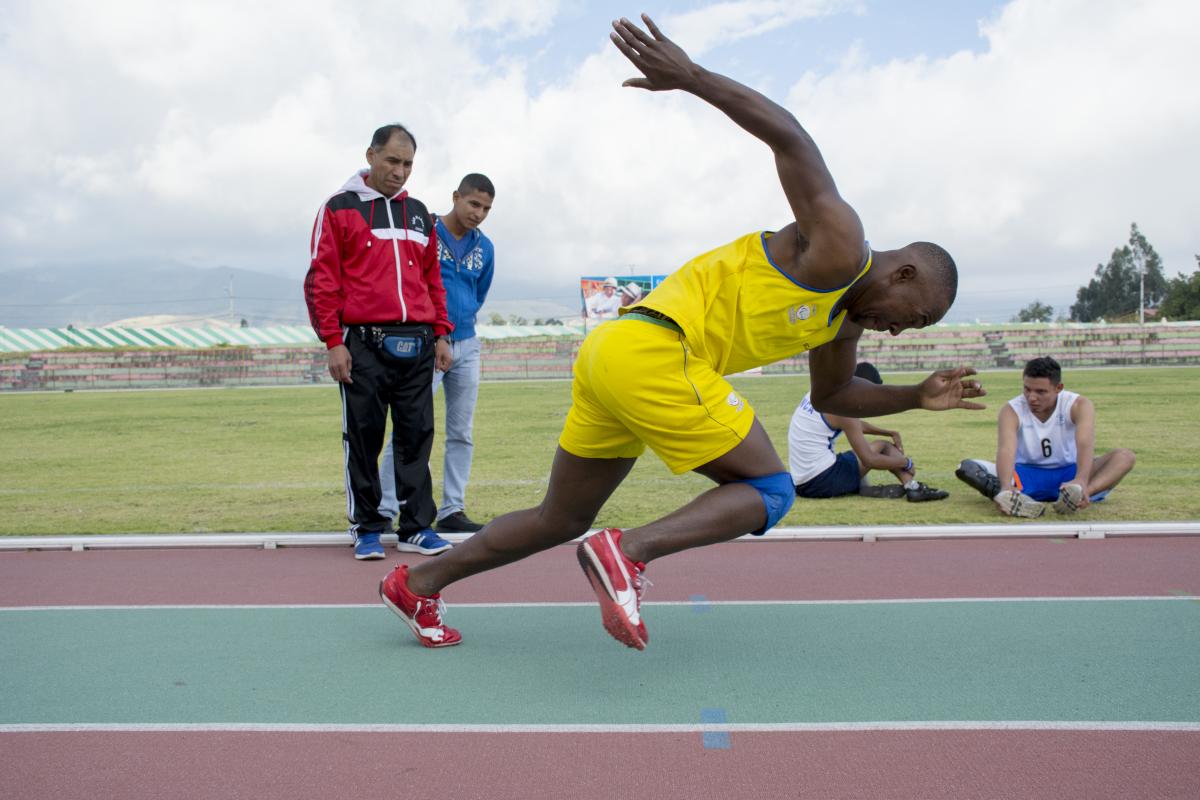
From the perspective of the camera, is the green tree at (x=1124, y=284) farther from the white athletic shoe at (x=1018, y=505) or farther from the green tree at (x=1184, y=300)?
the white athletic shoe at (x=1018, y=505)

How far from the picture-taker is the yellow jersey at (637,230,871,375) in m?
3.23

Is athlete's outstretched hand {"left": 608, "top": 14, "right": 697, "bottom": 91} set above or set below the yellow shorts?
above

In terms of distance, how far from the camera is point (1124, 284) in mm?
112125

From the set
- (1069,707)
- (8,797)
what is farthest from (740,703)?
(8,797)

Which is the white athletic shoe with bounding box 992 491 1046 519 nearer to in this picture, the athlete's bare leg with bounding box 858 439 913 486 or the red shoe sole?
the athlete's bare leg with bounding box 858 439 913 486

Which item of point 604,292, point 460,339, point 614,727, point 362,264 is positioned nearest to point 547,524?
point 614,727

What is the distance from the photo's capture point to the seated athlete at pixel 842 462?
7.43 metres

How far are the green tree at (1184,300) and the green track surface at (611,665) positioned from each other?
72804 millimetres

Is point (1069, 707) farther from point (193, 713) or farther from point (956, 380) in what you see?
point (193, 713)

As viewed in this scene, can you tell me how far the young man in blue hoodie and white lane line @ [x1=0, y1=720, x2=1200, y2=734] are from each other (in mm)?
3169

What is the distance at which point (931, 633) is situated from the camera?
4.02 m

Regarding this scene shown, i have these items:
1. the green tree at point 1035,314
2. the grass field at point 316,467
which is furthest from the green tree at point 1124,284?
the grass field at point 316,467

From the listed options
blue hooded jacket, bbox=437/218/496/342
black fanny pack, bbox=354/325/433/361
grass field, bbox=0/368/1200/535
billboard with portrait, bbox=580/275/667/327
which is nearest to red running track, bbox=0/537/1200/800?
black fanny pack, bbox=354/325/433/361

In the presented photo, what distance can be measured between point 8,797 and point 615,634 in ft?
5.65
